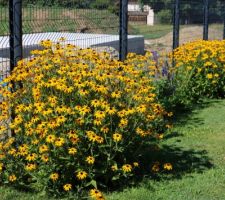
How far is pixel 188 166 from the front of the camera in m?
5.47

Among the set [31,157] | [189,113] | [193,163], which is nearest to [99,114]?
[31,157]

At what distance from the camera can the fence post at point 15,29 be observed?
16.1ft

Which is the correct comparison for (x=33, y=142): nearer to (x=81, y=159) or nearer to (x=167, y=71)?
(x=81, y=159)

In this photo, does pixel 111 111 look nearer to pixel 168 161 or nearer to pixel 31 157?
pixel 31 157

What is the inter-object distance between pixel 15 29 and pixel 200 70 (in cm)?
462

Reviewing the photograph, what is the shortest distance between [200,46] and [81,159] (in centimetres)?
548

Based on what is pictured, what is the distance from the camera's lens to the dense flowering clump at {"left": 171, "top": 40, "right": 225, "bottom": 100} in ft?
28.7

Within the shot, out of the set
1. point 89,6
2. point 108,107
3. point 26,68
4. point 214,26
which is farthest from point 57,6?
point 214,26

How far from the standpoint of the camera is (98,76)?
14.7ft

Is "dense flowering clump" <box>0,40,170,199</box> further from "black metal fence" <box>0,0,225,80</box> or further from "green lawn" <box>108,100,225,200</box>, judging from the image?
"black metal fence" <box>0,0,225,80</box>

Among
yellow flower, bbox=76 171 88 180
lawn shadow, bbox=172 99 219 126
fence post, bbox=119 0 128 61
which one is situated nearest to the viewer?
yellow flower, bbox=76 171 88 180

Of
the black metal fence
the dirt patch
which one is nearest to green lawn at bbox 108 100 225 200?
the black metal fence

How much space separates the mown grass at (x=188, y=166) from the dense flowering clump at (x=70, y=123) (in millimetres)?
218

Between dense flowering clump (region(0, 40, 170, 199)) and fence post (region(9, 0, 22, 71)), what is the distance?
284mm
